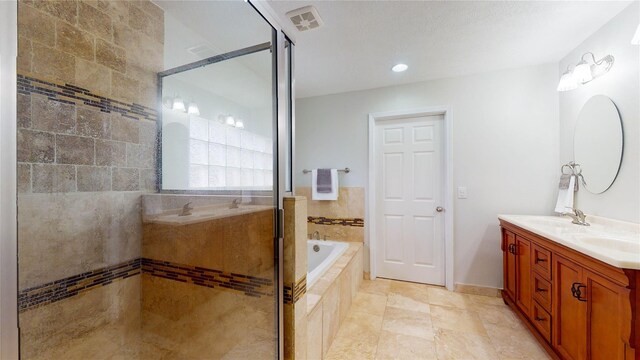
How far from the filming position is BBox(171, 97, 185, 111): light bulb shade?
1454mm

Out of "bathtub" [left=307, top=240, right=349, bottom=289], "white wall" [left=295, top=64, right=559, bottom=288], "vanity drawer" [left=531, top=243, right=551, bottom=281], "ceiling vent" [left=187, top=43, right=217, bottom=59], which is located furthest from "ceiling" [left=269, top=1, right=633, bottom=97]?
"bathtub" [left=307, top=240, right=349, bottom=289]

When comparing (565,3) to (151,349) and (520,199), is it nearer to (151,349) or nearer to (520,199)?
(520,199)

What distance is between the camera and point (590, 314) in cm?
121

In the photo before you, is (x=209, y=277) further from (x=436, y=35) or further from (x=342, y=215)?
(x=436, y=35)

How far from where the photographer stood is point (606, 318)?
3.68 feet

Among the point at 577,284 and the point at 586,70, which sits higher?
the point at 586,70

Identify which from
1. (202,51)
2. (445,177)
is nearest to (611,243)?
(445,177)

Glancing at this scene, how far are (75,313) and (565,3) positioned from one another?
128 inches

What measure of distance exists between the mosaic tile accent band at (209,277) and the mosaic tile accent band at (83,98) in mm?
848

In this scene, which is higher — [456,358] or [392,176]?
[392,176]

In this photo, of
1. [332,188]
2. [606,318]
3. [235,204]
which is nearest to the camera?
[606,318]

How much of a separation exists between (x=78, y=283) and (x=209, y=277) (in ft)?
2.01

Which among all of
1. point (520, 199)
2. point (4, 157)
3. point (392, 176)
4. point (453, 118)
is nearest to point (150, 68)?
point (4, 157)

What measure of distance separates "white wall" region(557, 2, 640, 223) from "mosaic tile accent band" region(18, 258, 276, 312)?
2.12 metres
